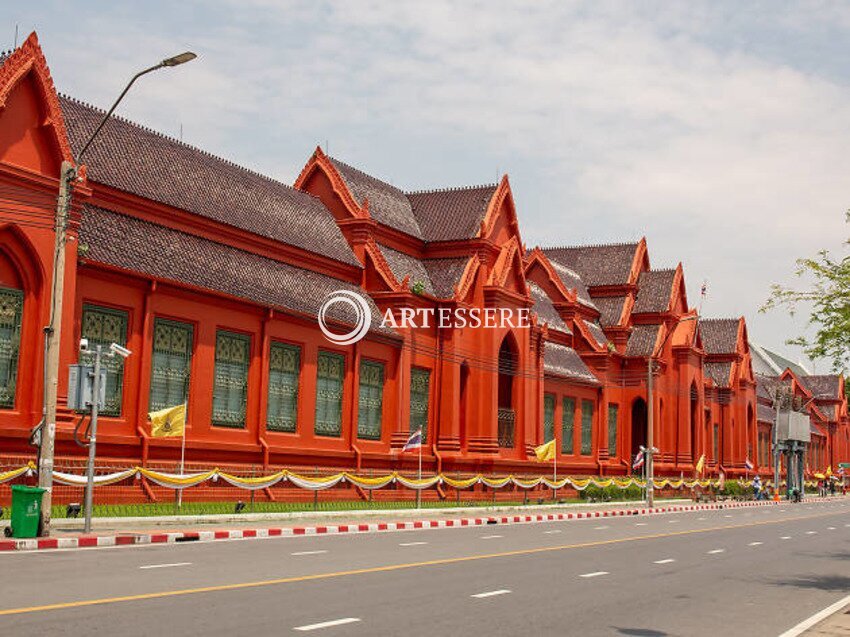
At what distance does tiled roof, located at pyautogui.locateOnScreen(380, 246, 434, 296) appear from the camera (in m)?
42.9

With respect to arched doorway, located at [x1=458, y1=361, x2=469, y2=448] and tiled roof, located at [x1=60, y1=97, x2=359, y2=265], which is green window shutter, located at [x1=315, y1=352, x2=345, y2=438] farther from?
arched doorway, located at [x1=458, y1=361, x2=469, y2=448]

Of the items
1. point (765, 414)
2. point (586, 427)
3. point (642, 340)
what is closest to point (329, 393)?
point (586, 427)

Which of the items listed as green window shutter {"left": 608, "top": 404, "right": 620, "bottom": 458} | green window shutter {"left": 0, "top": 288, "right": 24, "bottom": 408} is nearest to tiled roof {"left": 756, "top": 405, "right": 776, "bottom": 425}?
green window shutter {"left": 608, "top": 404, "right": 620, "bottom": 458}

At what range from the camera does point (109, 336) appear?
28.3 meters

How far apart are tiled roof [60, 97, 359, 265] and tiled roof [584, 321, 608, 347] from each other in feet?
81.6

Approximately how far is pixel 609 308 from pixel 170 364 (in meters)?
40.9

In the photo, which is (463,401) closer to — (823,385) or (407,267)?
(407,267)

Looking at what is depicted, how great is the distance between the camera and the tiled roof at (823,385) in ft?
409

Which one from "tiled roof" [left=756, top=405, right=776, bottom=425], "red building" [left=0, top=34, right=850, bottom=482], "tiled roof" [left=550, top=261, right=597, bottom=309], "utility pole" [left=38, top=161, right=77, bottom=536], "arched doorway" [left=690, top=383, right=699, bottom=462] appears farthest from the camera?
"tiled roof" [left=756, top=405, right=776, bottom=425]

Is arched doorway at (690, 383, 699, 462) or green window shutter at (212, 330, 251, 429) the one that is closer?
green window shutter at (212, 330, 251, 429)

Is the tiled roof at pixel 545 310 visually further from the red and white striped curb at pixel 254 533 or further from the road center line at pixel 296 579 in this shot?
the road center line at pixel 296 579

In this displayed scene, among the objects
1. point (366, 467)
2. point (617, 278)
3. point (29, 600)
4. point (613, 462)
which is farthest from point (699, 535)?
point (617, 278)

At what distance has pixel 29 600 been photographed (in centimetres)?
1138

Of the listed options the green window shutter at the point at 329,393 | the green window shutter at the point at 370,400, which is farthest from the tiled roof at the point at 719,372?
the green window shutter at the point at 329,393
